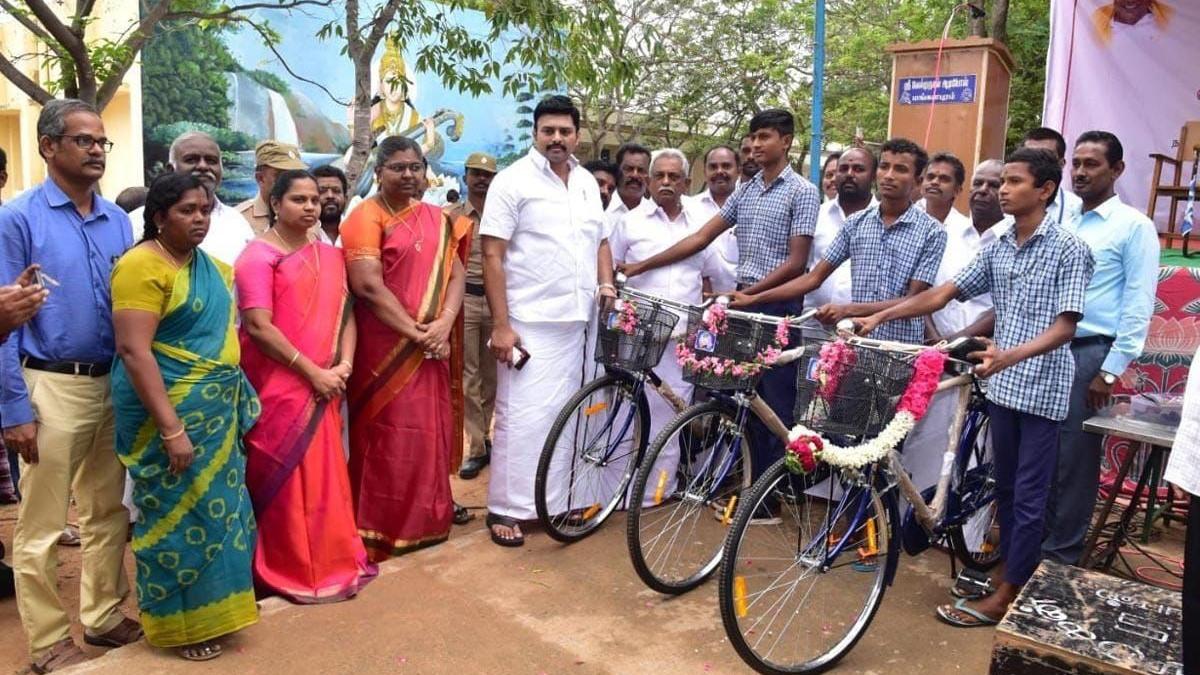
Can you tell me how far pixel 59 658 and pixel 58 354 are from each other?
1.08 metres

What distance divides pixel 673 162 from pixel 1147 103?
20.3ft

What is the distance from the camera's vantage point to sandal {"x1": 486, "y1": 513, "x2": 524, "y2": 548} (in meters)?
4.22

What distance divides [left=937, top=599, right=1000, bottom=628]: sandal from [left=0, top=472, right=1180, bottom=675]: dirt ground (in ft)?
0.12

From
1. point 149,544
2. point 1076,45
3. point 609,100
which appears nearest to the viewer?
point 149,544

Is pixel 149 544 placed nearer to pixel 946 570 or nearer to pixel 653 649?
pixel 653 649

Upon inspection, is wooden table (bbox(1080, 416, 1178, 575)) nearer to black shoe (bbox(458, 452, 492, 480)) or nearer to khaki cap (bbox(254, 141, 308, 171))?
black shoe (bbox(458, 452, 492, 480))

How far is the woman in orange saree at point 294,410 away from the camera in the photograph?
3.58m

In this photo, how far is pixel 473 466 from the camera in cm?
570

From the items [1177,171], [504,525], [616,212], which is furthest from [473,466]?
[1177,171]

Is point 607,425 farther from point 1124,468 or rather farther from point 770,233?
point 1124,468

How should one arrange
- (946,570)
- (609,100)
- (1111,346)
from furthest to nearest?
(609,100) → (946,570) → (1111,346)

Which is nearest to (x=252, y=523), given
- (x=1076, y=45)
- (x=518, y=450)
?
(x=518, y=450)

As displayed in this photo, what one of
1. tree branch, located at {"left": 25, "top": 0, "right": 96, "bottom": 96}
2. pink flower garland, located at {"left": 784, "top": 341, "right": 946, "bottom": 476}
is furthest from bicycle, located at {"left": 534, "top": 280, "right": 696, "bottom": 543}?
tree branch, located at {"left": 25, "top": 0, "right": 96, "bottom": 96}

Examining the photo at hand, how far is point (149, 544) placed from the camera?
307 centimetres
